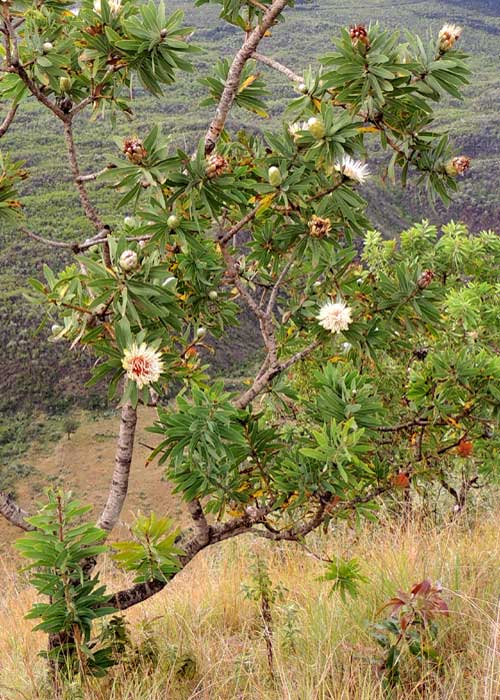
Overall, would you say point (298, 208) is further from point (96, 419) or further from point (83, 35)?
→ point (96, 419)

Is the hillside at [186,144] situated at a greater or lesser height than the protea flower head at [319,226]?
greater

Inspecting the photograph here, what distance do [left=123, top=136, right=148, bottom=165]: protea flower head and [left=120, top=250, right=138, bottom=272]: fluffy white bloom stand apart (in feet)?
0.59

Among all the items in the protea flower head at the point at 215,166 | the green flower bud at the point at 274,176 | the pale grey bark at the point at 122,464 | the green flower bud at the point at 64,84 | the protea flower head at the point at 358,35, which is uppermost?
the green flower bud at the point at 64,84

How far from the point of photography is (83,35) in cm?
150

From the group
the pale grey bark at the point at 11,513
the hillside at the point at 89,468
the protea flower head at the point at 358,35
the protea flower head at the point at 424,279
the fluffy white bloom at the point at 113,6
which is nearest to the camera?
the protea flower head at the point at 358,35

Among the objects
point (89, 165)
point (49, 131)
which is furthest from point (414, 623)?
point (49, 131)

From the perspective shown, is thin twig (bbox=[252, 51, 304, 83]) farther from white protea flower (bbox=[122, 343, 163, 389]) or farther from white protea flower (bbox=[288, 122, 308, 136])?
white protea flower (bbox=[122, 343, 163, 389])

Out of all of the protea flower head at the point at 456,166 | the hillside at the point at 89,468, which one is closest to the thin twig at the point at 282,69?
the protea flower head at the point at 456,166

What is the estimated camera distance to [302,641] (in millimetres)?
2154

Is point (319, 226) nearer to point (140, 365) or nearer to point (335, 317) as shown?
point (335, 317)

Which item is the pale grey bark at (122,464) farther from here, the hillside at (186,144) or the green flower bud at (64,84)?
the green flower bud at (64,84)

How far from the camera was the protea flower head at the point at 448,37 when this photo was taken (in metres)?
1.39

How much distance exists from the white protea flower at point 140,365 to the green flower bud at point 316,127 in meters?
0.52

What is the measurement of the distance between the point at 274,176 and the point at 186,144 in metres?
0.20
